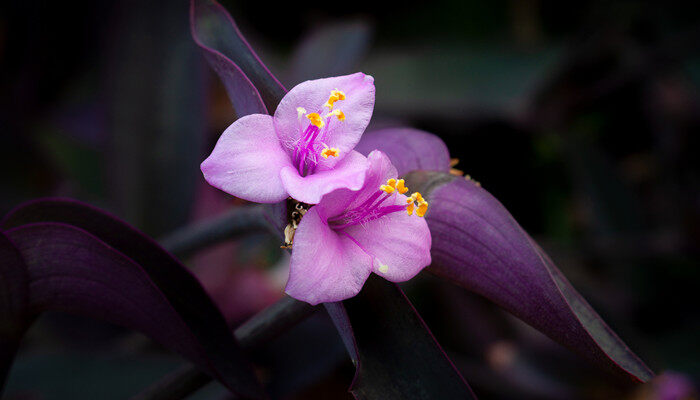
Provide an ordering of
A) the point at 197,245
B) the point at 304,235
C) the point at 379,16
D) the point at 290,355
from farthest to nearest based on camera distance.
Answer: the point at 379,16
the point at 290,355
the point at 197,245
the point at 304,235

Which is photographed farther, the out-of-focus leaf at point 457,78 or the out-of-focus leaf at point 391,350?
the out-of-focus leaf at point 457,78

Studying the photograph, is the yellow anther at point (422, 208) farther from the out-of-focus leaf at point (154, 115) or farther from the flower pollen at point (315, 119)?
the out-of-focus leaf at point (154, 115)

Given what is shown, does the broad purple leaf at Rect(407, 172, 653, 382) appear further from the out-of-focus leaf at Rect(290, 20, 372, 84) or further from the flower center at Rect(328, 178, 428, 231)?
the out-of-focus leaf at Rect(290, 20, 372, 84)

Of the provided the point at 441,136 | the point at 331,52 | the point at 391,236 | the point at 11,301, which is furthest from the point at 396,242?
the point at 441,136

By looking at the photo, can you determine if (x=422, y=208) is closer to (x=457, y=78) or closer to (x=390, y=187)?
(x=390, y=187)

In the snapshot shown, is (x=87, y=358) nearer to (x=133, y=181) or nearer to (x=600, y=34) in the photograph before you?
(x=133, y=181)

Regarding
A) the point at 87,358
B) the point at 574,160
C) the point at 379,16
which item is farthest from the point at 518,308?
the point at 379,16

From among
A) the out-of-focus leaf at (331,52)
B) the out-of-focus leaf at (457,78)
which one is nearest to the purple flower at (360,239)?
the out-of-focus leaf at (331,52)
